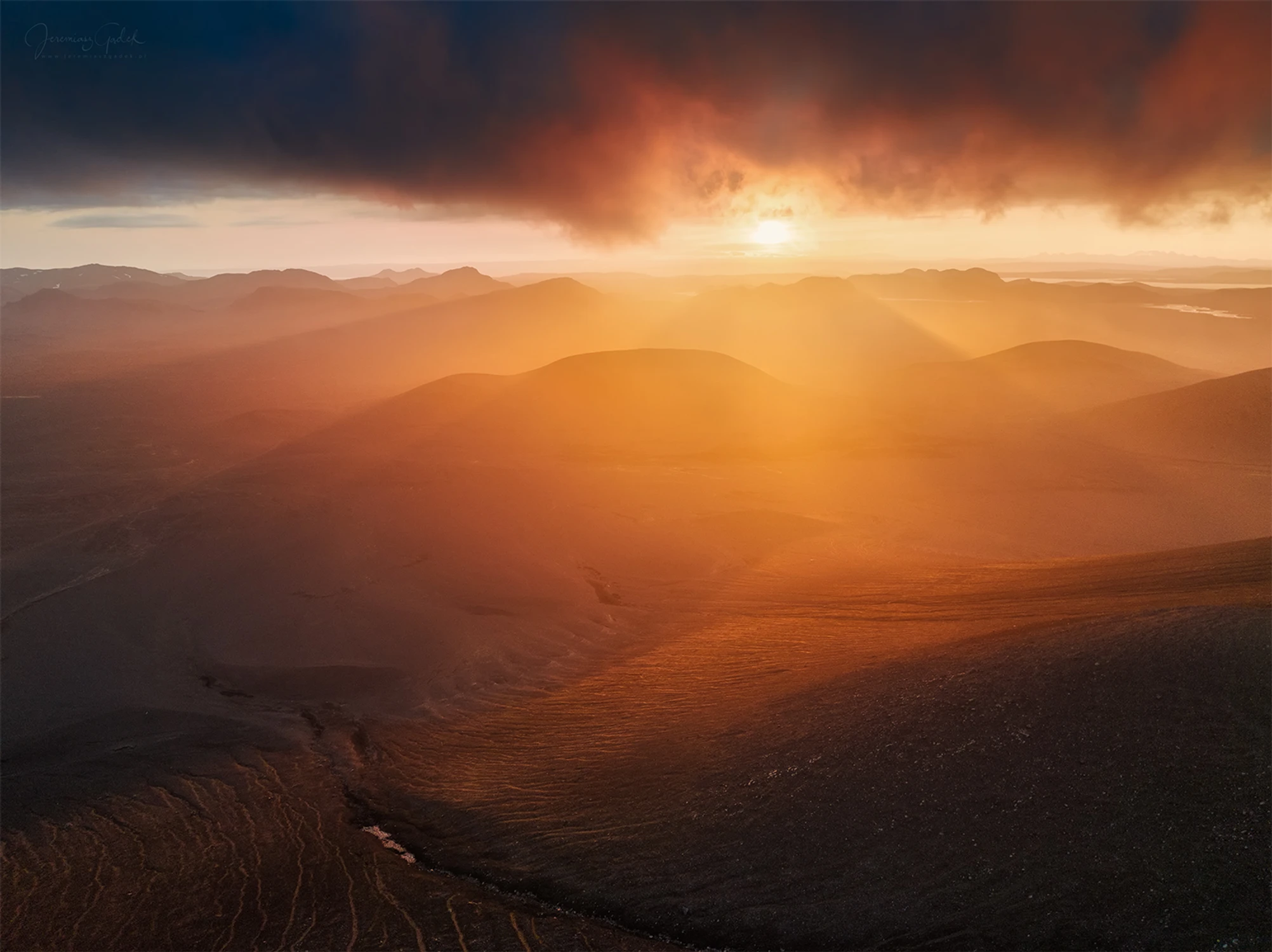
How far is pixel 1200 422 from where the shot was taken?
49000 millimetres

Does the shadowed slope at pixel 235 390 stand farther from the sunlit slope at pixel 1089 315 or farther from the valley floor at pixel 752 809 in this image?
the sunlit slope at pixel 1089 315

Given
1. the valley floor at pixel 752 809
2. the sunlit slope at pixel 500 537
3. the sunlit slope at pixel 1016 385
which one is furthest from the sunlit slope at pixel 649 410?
the valley floor at pixel 752 809

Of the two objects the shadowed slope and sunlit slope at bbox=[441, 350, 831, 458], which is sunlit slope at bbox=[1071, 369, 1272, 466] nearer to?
sunlit slope at bbox=[441, 350, 831, 458]

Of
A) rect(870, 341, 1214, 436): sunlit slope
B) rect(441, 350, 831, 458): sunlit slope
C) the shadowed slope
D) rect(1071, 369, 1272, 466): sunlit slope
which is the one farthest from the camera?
rect(870, 341, 1214, 436): sunlit slope

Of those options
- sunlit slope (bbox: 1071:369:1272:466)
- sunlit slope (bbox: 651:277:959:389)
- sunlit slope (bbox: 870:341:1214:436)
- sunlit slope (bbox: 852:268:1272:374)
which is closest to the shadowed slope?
sunlit slope (bbox: 651:277:959:389)

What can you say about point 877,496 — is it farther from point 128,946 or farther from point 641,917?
point 128,946

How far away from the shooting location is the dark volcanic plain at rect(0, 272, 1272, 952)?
1038 centimetres

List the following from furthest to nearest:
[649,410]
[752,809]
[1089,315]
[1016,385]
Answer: [1089,315], [1016,385], [649,410], [752,809]

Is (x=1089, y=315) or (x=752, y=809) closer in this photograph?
(x=752, y=809)

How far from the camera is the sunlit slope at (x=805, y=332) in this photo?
116 metres

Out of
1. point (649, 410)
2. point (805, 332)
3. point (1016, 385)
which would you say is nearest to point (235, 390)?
point (649, 410)

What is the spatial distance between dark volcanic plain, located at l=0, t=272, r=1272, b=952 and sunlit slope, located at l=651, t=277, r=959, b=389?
64.0m

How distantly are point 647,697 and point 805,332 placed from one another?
429 ft

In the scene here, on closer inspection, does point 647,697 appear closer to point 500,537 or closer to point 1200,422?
point 500,537
